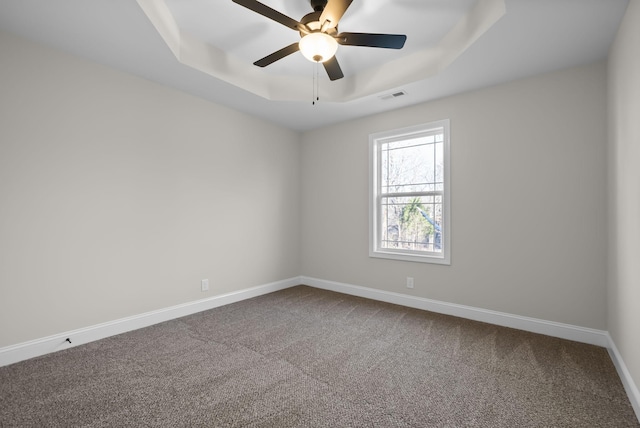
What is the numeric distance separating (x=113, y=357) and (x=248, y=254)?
1.94m

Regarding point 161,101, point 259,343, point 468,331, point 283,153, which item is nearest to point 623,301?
point 468,331

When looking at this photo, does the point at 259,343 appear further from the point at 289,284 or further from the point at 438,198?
the point at 438,198

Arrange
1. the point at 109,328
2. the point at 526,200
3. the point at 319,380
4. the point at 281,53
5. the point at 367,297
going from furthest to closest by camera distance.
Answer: the point at 367,297 → the point at 526,200 → the point at 109,328 → the point at 281,53 → the point at 319,380

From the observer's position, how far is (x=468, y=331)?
2.91 m

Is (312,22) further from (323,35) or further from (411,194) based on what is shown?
(411,194)

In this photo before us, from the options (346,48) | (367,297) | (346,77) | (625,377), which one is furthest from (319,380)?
(346,77)

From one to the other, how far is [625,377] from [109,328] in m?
4.04

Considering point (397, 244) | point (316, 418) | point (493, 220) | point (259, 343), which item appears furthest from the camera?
point (397, 244)

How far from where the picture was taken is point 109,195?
2836mm

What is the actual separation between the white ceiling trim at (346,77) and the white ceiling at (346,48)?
1 cm

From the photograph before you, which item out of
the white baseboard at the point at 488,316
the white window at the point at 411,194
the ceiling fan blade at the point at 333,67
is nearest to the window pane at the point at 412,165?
the white window at the point at 411,194

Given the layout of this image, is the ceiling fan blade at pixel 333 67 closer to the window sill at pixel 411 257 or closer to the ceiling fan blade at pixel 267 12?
the ceiling fan blade at pixel 267 12

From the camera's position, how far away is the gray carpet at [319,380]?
1688 millimetres

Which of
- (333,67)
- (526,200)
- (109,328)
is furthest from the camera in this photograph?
(526,200)
